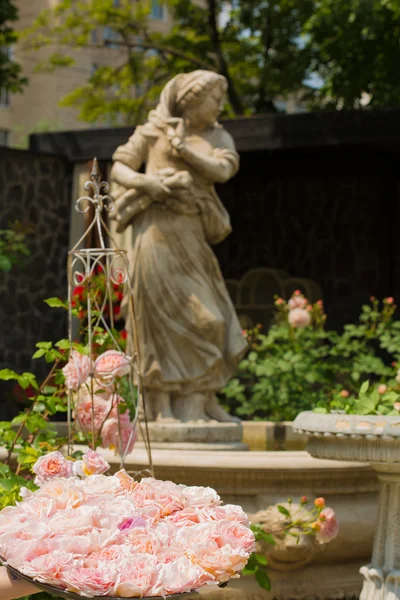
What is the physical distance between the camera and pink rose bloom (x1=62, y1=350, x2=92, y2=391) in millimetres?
4141

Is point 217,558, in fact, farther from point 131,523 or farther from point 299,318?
point 299,318

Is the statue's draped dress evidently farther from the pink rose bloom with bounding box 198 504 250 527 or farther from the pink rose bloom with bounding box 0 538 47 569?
the pink rose bloom with bounding box 0 538 47 569

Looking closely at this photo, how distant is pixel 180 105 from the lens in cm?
608

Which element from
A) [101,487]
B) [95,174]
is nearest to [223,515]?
[101,487]

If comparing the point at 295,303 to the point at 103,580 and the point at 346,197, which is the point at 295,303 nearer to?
the point at 346,197

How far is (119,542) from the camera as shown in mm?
2318

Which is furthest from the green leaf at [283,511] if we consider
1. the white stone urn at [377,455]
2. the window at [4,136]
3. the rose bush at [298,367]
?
the window at [4,136]

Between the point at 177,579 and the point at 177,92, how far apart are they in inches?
165

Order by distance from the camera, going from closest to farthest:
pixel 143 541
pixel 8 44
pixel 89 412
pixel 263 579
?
1. pixel 143 541
2. pixel 89 412
3. pixel 263 579
4. pixel 8 44

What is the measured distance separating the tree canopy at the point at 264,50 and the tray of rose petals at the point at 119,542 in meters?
10.4

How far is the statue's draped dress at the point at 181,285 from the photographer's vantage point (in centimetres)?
587

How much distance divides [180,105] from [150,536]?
406 cm

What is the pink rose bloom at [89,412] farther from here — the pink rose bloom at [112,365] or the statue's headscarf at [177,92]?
the statue's headscarf at [177,92]

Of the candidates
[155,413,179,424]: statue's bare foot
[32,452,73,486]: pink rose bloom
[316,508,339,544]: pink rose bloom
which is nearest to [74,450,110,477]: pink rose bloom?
[32,452,73,486]: pink rose bloom
